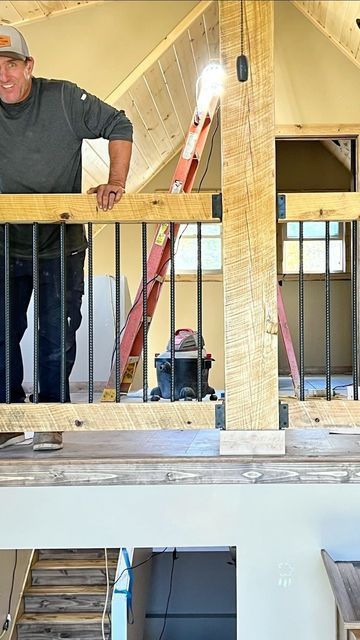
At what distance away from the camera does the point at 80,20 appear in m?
3.29

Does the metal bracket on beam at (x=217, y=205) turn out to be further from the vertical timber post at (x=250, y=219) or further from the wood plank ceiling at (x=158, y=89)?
the wood plank ceiling at (x=158, y=89)

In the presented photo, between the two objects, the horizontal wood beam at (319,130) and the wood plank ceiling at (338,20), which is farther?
the horizontal wood beam at (319,130)

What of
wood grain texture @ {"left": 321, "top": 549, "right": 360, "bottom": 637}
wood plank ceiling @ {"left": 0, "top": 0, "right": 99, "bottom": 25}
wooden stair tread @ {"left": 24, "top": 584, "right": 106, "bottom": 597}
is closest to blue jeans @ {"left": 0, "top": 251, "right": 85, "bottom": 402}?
wood grain texture @ {"left": 321, "top": 549, "right": 360, "bottom": 637}

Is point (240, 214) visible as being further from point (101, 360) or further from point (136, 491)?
point (101, 360)

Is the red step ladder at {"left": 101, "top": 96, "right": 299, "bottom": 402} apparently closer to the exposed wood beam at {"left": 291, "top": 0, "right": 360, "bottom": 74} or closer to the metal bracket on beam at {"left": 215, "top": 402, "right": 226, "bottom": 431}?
the metal bracket on beam at {"left": 215, "top": 402, "right": 226, "bottom": 431}

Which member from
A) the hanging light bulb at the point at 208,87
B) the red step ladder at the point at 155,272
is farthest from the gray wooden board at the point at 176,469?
the hanging light bulb at the point at 208,87

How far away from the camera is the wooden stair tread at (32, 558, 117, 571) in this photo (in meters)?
4.44

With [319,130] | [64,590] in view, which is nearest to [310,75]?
[319,130]

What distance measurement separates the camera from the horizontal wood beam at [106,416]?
1591 millimetres

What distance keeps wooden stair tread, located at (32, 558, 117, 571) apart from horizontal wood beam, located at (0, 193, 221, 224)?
354 cm

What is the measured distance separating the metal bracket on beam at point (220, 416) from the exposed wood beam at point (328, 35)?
3662 millimetres

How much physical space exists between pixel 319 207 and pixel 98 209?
23.3 inches

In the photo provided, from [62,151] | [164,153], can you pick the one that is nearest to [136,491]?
[62,151]

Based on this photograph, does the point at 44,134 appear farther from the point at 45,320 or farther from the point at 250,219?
the point at 250,219
